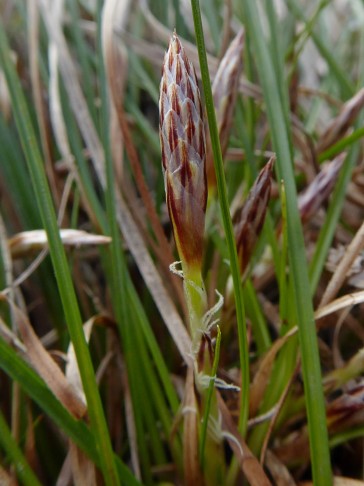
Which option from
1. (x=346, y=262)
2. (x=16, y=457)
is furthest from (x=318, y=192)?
(x=16, y=457)

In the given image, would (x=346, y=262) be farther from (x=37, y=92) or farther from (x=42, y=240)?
(x=37, y=92)

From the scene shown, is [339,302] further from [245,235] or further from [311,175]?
[311,175]

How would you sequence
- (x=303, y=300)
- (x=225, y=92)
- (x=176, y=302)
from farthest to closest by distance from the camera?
1. (x=176, y=302)
2. (x=225, y=92)
3. (x=303, y=300)

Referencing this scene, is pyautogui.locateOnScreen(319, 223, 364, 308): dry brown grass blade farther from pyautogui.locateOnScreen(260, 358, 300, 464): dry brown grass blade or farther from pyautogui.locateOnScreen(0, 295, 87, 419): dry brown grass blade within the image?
pyautogui.locateOnScreen(0, 295, 87, 419): dry brown grass blade

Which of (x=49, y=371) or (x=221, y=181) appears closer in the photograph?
(x=221, y=181)

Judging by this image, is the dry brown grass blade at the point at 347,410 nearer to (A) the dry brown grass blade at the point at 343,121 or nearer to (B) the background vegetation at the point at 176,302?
(B) the background vegetation at the point at 176,302

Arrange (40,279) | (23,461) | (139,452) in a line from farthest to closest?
(40,279)
(139,452)
(23,461)

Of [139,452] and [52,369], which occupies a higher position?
[52,369]

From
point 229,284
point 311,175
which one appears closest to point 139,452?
point 229,284
